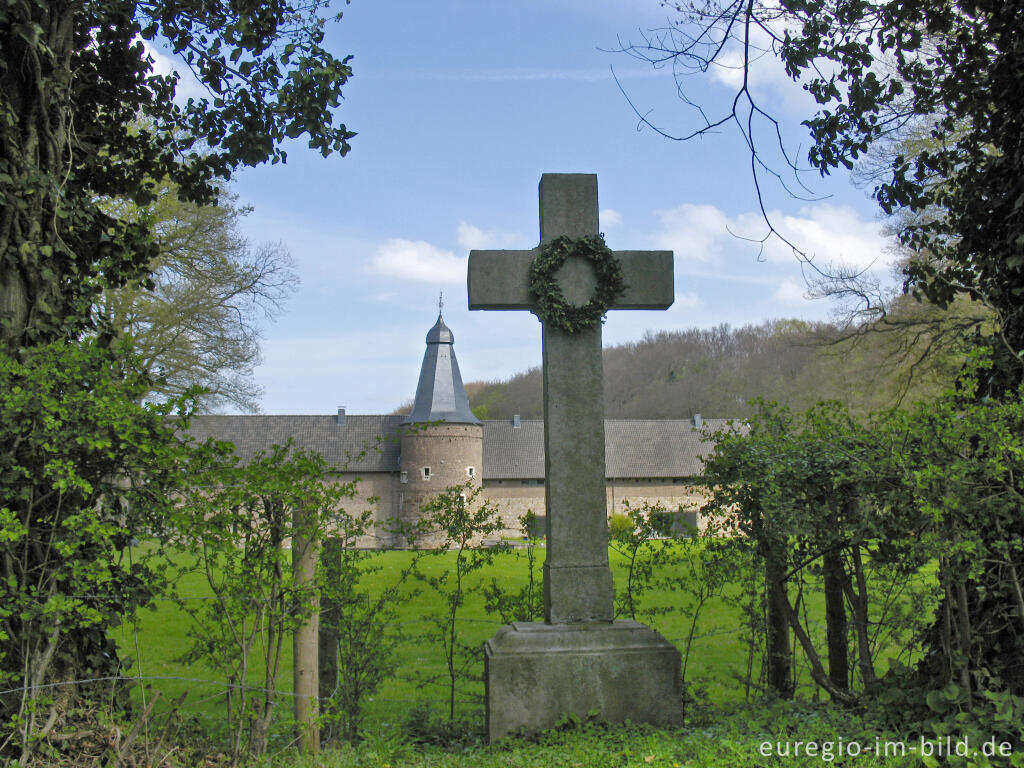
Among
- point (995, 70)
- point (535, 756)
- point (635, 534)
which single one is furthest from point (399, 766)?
point (995, 70)

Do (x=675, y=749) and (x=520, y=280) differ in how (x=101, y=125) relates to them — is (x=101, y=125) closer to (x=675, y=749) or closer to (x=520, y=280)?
(x=520, y=280)

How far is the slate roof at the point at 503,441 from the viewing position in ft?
132

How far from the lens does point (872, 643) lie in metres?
5.18

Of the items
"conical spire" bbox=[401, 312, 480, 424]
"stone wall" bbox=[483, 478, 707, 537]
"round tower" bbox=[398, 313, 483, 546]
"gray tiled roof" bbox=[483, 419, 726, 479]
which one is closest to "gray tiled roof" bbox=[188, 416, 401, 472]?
"round tower" bbox=[398, 313, 483, 546]

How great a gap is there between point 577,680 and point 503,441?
3802cm

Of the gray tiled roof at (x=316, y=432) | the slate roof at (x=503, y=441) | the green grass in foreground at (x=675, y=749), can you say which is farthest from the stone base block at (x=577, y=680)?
the slate roof at (x=503, y=441)

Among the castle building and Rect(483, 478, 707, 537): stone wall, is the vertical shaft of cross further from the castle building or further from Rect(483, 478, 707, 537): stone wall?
Rect(483, 478, 707, 537): stone wall

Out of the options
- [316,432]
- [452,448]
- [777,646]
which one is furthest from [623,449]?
[777,646]

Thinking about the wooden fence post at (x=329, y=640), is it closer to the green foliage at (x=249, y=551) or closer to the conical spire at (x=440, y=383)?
the green foliage at (x=249, y=551)

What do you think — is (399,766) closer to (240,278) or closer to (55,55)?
(55,55)

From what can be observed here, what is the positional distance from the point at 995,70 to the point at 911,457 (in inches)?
104

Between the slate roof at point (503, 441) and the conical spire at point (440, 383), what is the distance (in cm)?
403

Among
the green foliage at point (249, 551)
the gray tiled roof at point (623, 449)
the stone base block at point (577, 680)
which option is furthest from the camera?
the gray tiled roof at point (623, 449)

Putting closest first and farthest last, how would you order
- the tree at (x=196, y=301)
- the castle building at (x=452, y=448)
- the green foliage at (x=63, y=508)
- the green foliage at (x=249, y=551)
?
the green foliage at (x=63, y=508)
the green foliage at (x=249, y=551)
the tree at (x=196, y=301)
the castle building at (x=452, y=448)
